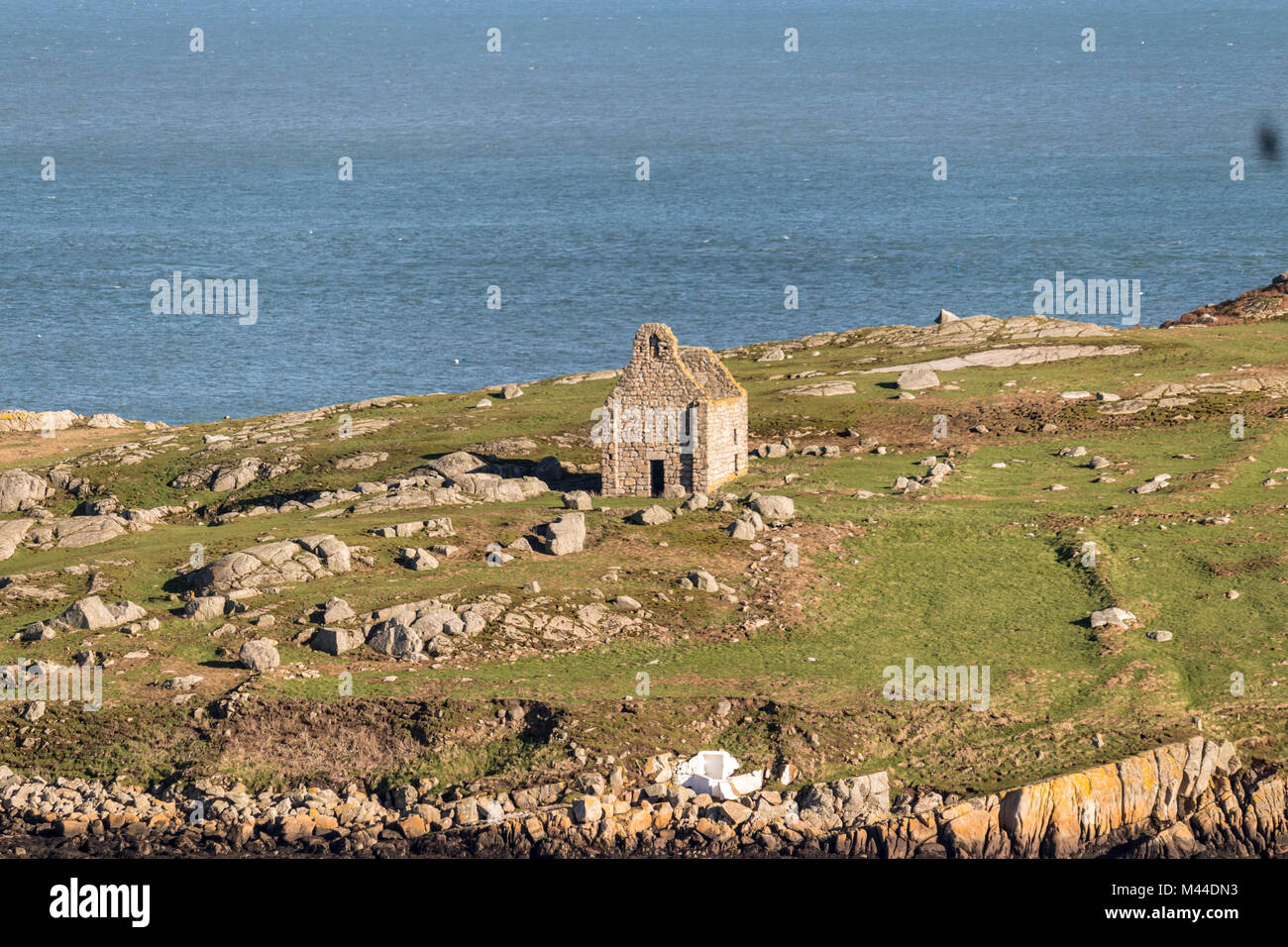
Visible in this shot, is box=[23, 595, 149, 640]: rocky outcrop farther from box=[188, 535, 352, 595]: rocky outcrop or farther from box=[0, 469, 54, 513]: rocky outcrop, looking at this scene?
box=[0, 469, 54, 513]: rocky outcrop

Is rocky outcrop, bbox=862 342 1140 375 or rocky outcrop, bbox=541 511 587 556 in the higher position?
rocky outcrop, bbox=862 342 1140 375

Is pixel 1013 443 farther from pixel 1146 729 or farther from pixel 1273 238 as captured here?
pixel 1273 238

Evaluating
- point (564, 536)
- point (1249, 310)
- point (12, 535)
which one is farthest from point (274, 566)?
point (1249, 310)

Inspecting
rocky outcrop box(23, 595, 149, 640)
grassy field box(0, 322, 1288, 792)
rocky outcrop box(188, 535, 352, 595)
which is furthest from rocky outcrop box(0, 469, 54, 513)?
rocky outcrop box(23, 595, 149, 640)

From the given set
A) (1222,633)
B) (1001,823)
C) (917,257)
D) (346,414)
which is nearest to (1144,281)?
(917,257)

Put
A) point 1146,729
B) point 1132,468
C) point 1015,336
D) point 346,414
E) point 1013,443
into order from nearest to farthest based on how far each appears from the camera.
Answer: point 1146,729 → point 1132,468 → point 1013,443 → point 346,414 → point 1015,336

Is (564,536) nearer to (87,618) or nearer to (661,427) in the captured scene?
(661,427)
